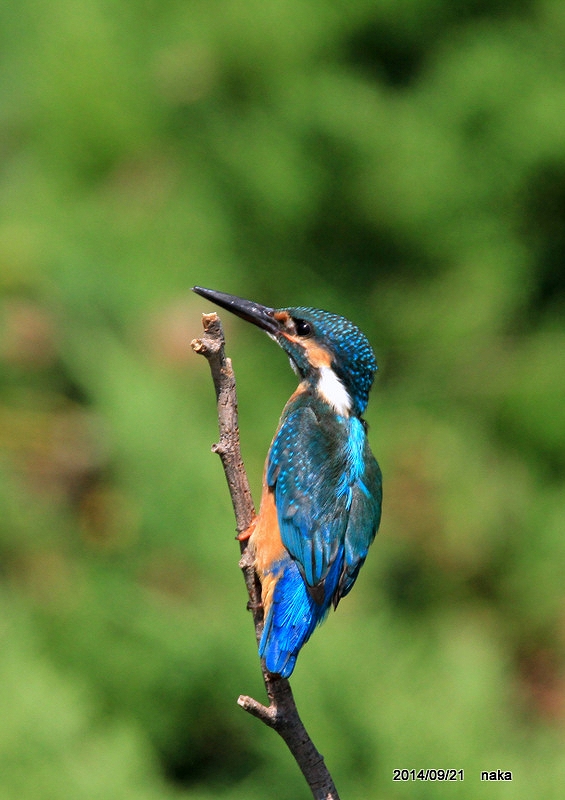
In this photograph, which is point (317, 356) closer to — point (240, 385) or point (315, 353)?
point (315, 353)

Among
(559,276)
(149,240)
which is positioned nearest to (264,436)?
(149,240)

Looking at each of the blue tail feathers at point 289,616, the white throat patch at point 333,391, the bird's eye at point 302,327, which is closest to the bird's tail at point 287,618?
the blue tail feathers at point 289,616

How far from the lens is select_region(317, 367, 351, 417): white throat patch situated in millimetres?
2073

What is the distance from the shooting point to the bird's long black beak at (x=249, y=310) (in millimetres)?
2054

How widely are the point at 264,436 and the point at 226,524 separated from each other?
90 centimetres

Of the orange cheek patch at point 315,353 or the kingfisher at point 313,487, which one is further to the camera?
the orange cheek patch at point 315,353

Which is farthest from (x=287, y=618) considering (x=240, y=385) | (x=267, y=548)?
(x=240, y=385)

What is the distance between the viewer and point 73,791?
2514 mm

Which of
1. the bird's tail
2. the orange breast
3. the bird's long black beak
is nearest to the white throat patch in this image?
the bird's long black beak

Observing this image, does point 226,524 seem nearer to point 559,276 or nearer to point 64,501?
point 64,501

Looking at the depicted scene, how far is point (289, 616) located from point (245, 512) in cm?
24

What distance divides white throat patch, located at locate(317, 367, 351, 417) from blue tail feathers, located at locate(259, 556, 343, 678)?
341 millimetres

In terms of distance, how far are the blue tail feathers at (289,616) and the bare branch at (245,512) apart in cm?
4

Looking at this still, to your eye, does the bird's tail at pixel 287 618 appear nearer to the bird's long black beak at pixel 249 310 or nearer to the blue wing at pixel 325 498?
the blue wing at pixel 325 498
